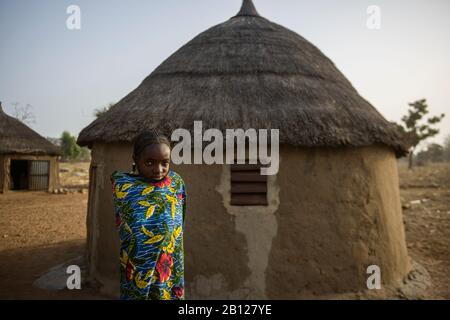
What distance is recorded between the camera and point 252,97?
191 inches

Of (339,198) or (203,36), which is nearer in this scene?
(339,198)

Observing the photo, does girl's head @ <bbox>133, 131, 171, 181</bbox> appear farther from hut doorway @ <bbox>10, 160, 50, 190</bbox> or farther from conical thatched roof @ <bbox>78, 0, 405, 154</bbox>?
hut doorway @ <bbox>10, 160, 50, 190</bbox>

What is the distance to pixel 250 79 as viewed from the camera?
5.15 meters

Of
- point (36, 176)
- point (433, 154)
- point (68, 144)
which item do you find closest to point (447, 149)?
point (433, 154)

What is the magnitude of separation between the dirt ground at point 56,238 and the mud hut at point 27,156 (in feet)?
3.57

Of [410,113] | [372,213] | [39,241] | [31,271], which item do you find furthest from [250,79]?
[410,113]

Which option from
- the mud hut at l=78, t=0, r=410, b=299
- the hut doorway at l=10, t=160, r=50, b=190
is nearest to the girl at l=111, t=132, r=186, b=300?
the mud hut at l=78, t=0, r=410, b=299

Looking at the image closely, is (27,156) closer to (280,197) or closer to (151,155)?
(280,197)

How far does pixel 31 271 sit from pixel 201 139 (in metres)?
4.00

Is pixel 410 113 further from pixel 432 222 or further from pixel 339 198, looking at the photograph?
pixel 339 198

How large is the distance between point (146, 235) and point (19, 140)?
15.6 metres

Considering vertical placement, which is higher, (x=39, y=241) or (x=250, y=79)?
(x=250, y=79)

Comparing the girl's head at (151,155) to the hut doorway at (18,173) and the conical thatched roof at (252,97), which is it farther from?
the hut doorway at (18,173)

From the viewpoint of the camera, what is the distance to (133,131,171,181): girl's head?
202 centimetres
